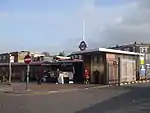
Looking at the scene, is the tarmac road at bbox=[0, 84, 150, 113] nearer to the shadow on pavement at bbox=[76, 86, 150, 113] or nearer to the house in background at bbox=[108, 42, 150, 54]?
the shadow on pavement at bbox=[76, 86, 150, 113]

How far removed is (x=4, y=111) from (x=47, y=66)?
35072 mm

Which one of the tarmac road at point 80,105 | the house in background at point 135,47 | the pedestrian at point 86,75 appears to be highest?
the house in background at point 135,47

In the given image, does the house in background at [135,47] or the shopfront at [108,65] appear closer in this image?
the shopfront at [108,65]

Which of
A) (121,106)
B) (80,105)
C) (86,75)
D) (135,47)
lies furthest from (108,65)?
(135,47)

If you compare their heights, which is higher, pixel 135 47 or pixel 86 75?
pixel 135 47

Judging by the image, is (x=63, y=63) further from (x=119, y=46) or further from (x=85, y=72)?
(x=119, y=46)

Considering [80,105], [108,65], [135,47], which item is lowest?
[80,105]

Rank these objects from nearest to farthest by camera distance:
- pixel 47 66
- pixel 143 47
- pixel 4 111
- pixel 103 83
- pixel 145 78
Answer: pixel 4 111, pixel 103 83, pixel 145 78, pixel 47 66, pixel 143 47

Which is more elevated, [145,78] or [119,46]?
[119,46]

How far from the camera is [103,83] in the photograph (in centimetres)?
3641

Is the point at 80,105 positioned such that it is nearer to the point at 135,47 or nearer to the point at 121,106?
the point at 121,106

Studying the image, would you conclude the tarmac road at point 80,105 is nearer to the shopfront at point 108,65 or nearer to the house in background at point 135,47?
the shopfront at point 108,65

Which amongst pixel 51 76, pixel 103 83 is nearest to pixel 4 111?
pixel 103 83

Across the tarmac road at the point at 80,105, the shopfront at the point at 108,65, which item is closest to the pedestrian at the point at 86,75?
the shopfront at the point at 108,65
